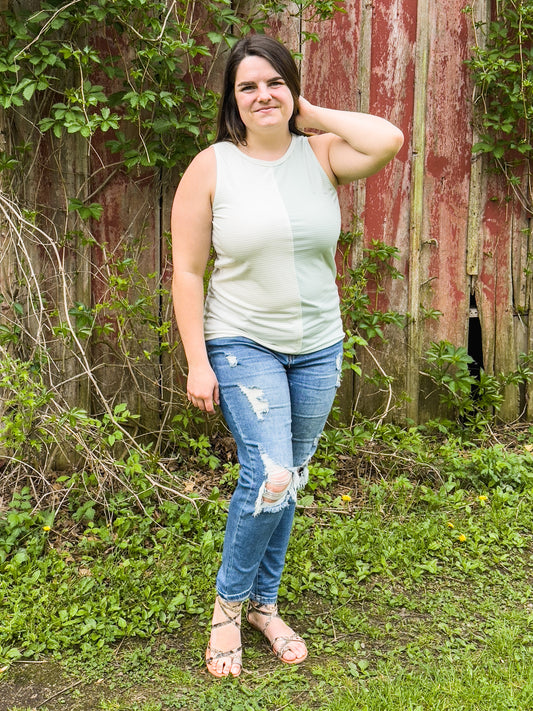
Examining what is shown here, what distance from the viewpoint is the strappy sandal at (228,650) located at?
230 cm

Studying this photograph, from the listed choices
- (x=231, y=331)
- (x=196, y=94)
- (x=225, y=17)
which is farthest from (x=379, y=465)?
(x=225, y=17)

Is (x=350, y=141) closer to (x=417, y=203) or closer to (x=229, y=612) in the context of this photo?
(x=229, y=612)

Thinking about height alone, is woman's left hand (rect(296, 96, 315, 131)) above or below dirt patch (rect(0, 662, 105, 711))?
above

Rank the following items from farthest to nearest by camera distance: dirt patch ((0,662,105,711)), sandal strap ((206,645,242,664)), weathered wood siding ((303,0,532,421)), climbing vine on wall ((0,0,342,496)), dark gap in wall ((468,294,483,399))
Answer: dark gap in wall ((468,294,483,399)) → weathered wood siding ((303,0,532,421)) → climbing vine on wall ((0,0,342,496)) → sandal strap ((206,645,242,664)) → dirt patch ((0,662,105,711))

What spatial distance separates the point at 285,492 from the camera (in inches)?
85.0

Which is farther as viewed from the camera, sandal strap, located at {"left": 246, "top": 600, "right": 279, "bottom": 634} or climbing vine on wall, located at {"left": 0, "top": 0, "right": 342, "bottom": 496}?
climbing vine on wall, located at {"left": 0, "top": 0, "right": 342, "bottom": 496}

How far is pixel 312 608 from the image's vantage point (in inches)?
106

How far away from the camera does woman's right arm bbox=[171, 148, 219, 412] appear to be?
215cm

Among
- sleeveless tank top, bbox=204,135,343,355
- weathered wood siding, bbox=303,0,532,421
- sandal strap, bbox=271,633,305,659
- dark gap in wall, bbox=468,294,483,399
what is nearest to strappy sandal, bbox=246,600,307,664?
sandal strap, bbox=271,633,305,659

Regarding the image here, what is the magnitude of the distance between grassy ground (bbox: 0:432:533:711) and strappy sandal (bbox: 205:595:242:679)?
4cm

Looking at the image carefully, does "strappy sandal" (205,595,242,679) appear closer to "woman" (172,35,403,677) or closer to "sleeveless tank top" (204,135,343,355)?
"woman" (172,35,403,677)

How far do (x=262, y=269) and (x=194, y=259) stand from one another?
0.22 meters

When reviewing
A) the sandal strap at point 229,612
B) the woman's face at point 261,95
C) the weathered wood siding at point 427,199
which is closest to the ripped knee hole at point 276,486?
the sandal strap at point 229,612

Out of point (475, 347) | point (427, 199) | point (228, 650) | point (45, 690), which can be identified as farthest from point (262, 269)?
point (475, 347)
